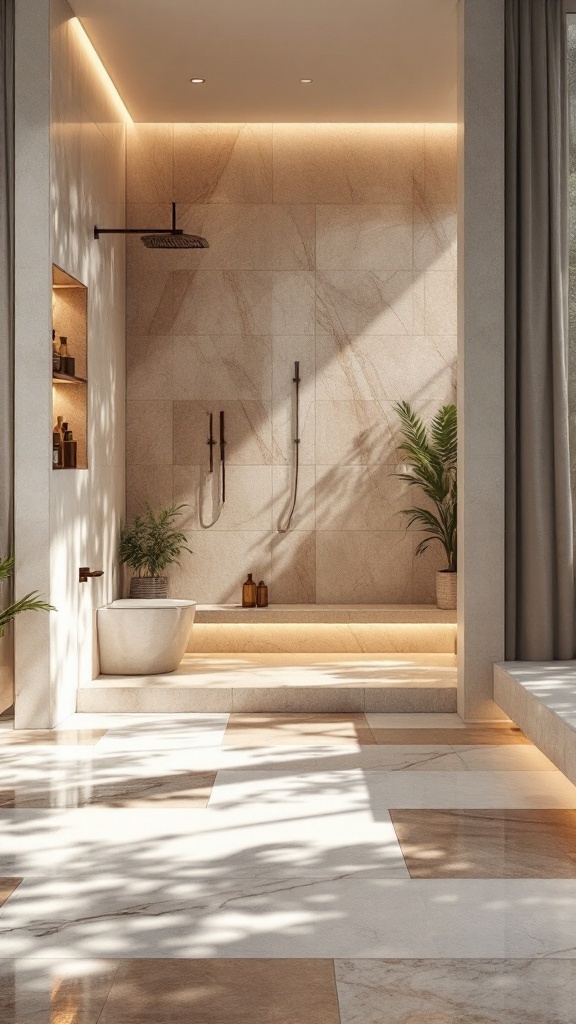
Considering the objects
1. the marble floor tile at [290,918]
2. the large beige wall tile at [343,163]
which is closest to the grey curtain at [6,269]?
the marble floor tile at [290,918]

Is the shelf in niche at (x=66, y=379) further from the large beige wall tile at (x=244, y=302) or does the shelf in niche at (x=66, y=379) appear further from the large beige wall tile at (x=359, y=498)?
the large beige wall tile at (x=359, y=498)

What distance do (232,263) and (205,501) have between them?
1612 mm

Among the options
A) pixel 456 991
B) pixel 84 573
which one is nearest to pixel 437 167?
pixel 84 573

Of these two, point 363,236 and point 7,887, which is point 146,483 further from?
point 7,887

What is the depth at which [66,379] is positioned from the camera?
5520 millimetres

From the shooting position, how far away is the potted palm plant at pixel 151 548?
272 inches

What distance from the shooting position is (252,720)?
17.9 ft

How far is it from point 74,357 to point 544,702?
10.1 ft

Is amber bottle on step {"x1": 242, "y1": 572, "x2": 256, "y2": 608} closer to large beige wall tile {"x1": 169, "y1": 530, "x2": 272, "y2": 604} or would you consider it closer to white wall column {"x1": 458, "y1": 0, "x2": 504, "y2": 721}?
large beige wall tile {"x1": 169, "y1": 530, "x2": 272, "y2": 604}

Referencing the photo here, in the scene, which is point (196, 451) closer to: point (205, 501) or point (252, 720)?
point (205, 501)

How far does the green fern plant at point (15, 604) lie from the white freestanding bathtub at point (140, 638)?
93 centimetres

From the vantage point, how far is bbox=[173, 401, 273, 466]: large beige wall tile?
7.28 meters

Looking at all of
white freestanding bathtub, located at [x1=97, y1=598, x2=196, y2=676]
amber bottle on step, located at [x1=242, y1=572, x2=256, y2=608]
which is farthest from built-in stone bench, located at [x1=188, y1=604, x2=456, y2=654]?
white freestanding bathtub, located at [x1=97, y1=598, x2=196, y2=676]

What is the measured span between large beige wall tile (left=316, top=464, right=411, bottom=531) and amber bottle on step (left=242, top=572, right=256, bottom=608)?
0.62m
